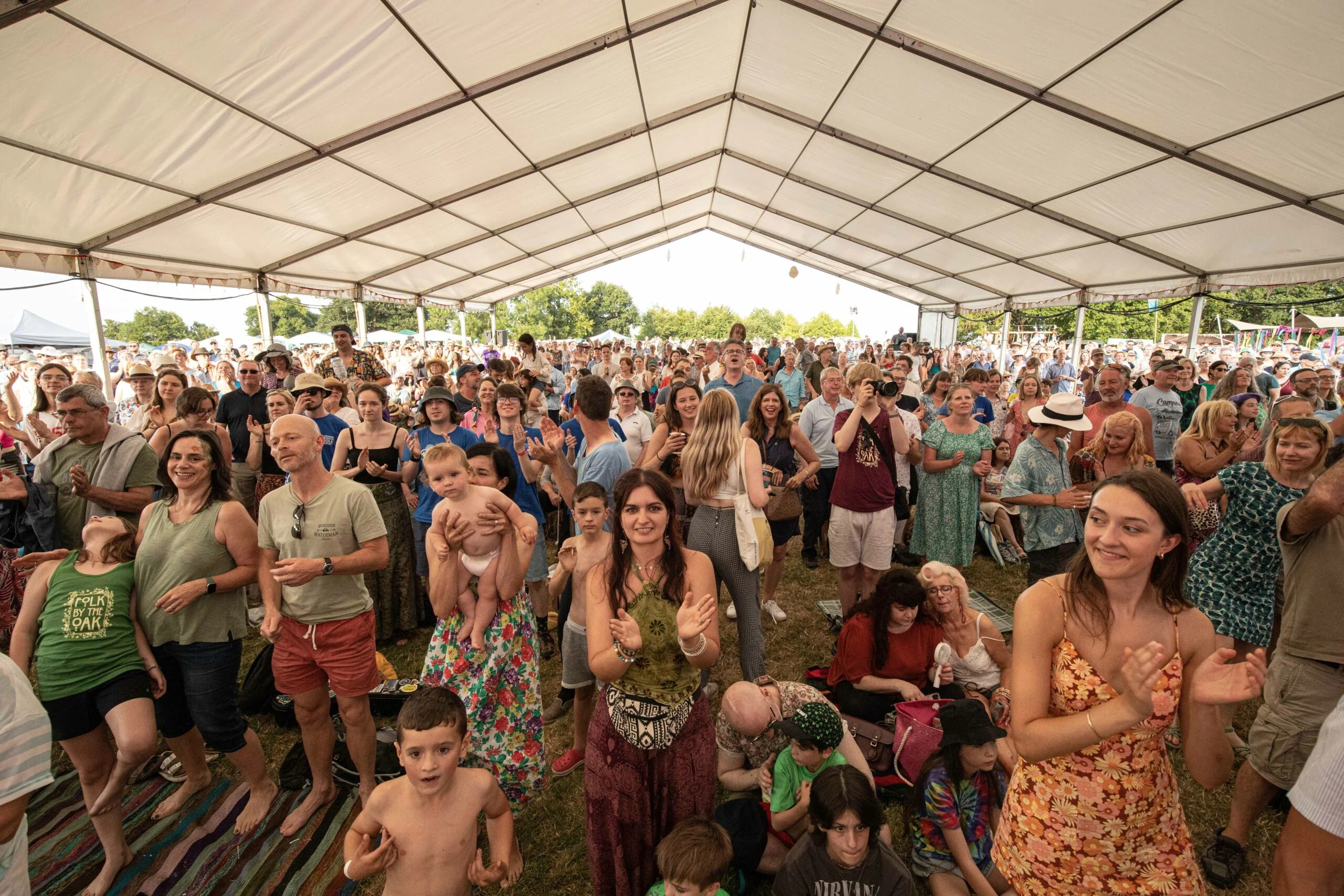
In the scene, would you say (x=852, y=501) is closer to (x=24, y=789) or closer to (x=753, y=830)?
(x=753, y=830)

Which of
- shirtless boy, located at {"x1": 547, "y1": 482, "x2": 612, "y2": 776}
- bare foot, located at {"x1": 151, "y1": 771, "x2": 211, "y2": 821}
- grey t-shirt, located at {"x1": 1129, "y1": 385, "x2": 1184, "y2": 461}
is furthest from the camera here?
grey t-shirt, located at {"x1": 1129, "y1": 385, "x2": 1184, "y2": 461}

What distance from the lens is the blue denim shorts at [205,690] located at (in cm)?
257

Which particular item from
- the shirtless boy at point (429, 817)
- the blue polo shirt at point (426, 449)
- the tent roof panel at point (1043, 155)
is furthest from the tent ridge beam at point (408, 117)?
the shirtless boy at point (429, 817)

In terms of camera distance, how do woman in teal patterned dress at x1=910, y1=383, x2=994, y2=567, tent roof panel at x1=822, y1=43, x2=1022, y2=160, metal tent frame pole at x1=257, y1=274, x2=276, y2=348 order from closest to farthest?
woman in teal patterned dress at x1=910, y1=383, x2=994, y2=567, tent roof panel at x1=822, y1=43, x2=1022, y2=160, metal tent frame pole at x1=257, y1=274, x2=276, y2=348

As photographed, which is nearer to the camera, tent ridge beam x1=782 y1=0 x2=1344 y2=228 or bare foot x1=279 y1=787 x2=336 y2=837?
bare foot x1=279 y1=787 x2=336 y2=837

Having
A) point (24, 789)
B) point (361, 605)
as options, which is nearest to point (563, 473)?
point (361, 605)

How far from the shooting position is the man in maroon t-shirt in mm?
3957

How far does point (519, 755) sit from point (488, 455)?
148cm

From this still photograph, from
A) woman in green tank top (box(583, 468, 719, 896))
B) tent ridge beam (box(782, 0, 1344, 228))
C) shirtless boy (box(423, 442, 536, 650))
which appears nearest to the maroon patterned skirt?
woman in green tank top (box(583, 468, 719, 896))

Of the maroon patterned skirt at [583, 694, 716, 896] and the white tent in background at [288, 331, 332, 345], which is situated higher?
the white tent in background at [288, 331, 332, 345]

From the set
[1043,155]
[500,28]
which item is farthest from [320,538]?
[1043,155]

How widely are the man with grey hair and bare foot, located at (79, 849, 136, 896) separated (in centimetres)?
174

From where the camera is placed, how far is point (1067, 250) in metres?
11.2

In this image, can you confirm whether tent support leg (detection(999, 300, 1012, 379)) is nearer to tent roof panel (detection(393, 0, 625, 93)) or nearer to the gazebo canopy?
the gazebo canopy
